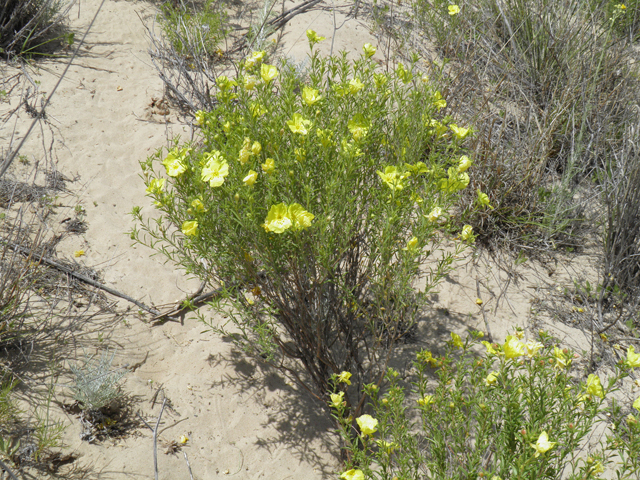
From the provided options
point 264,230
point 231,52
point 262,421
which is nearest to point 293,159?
point 264,230

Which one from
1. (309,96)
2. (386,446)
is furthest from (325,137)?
(386,446)

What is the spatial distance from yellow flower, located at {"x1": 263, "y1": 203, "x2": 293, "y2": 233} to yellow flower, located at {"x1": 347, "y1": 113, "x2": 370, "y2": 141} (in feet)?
1.35

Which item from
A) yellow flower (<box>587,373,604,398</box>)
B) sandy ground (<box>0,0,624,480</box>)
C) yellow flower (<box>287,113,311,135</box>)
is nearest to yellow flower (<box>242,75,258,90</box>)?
yellow flower (<box>287,113,311,135</box>)

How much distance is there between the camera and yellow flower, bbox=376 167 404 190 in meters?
1.82

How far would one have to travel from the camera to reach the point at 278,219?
1744mm

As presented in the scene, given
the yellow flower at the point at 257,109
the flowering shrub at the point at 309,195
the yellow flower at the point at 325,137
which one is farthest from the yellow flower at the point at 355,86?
the yellow flower at the point at 257,109

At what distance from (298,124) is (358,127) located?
0.23 m

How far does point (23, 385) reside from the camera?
2.22m

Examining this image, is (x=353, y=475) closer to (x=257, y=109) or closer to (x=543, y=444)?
(x=543, y=444)

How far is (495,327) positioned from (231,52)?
11.1 ft

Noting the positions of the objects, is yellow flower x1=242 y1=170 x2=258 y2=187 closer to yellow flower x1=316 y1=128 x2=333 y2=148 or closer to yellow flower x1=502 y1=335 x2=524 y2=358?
yellow flower x1=316 y1=128 x2=333 y2=148

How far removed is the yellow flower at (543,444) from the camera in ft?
4.38

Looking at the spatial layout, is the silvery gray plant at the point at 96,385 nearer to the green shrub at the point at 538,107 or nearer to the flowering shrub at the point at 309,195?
the flowering shrub at the point at 309,195

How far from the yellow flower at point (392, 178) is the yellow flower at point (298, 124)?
1.07 ft
